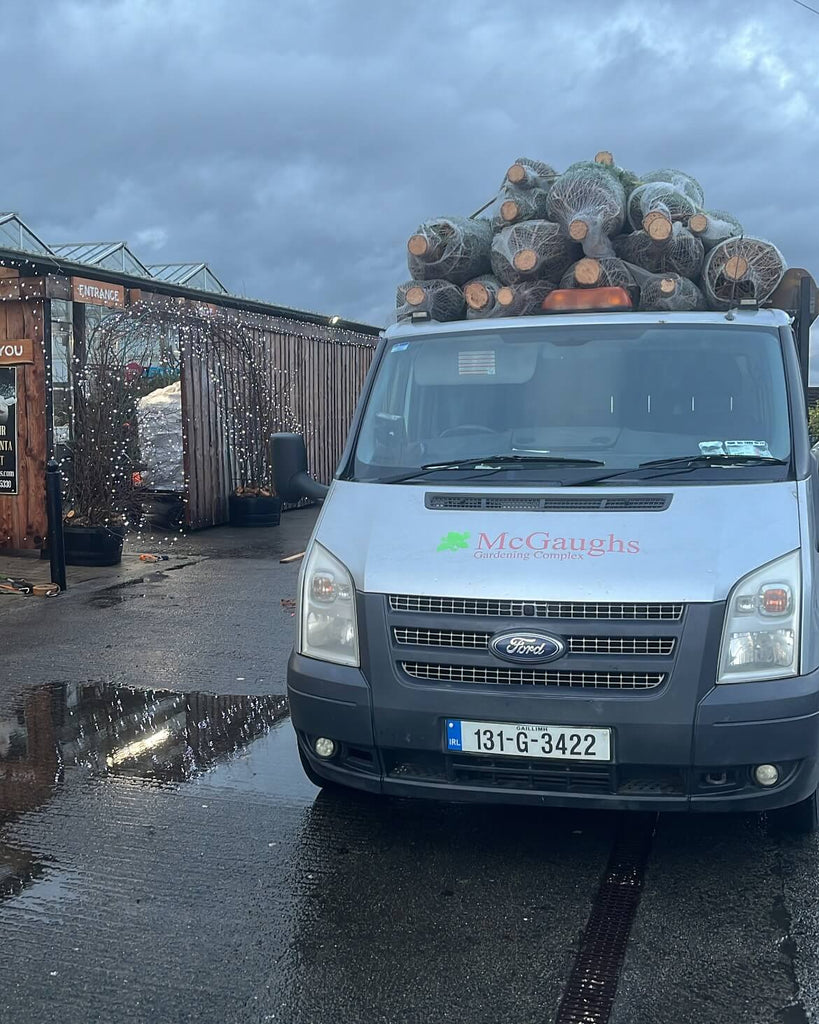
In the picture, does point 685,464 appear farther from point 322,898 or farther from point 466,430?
point 322,898

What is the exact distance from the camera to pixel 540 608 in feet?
11.6

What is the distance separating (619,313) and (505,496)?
136cm

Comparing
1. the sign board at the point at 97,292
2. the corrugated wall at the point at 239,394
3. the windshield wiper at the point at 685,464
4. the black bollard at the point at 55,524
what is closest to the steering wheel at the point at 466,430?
the windshield wiper at the point at 685,464

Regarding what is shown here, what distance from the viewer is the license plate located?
3.49 metres

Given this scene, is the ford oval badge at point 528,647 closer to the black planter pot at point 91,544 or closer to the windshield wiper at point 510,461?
the windshield wiper at point 510,461

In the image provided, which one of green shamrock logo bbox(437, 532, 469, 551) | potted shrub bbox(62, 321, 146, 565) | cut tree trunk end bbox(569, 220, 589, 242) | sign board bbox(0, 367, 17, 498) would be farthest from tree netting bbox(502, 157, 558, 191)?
sign board bbox(0, 367, 17, 498)

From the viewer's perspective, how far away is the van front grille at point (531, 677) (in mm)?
3473

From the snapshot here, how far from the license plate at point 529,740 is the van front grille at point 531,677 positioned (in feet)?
0.47

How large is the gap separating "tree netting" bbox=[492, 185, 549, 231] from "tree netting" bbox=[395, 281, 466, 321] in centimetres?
50

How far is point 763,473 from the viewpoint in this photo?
399 centimetres

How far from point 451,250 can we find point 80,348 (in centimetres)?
A: 697

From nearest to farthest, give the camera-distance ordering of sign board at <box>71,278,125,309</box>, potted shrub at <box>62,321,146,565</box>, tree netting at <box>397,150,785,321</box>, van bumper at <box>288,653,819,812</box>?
van bumper at <box>288,653,819,812</box>, tree netting at <box>397,150,785,321</box>, potted shrub at <box>62,321,146,565</box>, sign board at <box>71,278,125,309</box>

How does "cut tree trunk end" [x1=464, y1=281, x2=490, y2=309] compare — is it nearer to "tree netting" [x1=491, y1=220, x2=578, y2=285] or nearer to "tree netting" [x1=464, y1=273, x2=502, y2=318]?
"tree netting" [x1=464, y1=273, x2=502, y2=318]

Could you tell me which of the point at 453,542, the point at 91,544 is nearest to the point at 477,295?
the point at 453,542
